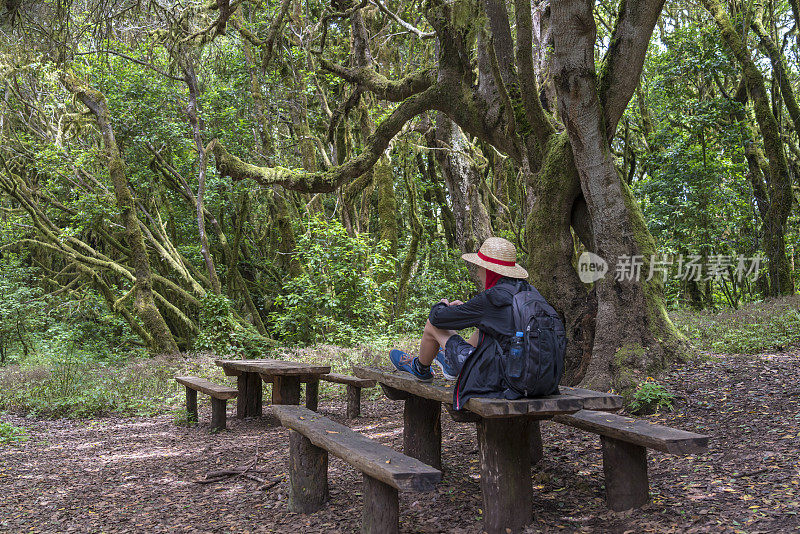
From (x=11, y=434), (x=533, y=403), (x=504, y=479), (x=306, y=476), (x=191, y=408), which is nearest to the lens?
(x=533, y=403)

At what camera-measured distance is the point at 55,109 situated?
16.3 meters

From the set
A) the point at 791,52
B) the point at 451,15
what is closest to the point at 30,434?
the point at 451,15

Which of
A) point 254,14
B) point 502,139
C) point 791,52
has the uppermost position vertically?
point 254,14

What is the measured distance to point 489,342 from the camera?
3779 mm

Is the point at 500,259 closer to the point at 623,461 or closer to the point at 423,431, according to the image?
the point at 623,461

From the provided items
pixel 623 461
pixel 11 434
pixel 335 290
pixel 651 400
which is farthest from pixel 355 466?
pixel 335 290

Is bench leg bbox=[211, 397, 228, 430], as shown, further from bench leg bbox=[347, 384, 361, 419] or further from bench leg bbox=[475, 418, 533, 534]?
bench leg bbox=[475, 418, 533, 534]

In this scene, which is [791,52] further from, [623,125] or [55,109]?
[55,109]

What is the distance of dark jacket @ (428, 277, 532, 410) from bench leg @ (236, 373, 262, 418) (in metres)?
5.05

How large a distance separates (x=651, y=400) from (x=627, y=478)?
83.4 inches

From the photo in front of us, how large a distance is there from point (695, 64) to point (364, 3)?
24.1 feet

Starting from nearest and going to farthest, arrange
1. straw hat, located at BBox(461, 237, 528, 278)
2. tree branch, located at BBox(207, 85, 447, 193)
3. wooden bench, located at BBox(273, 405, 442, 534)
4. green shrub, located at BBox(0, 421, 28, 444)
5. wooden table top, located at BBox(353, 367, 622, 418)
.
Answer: wooden bench, located at BBox(273, 405, 442, 534) → wooden table top, located at BBox(353, 367, 622, 418) → straw hat, located at BBox(461, 237, 528, 278) → green shrub, located at BBox(0, 421, 28, 444) → tree branch, located at BBox(207, 85, 447, 193)

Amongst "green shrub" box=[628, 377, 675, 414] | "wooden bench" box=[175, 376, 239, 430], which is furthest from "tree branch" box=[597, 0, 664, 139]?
"wooden bench" box=[175, 376, 239, 430]

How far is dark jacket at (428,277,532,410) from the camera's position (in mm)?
3646
